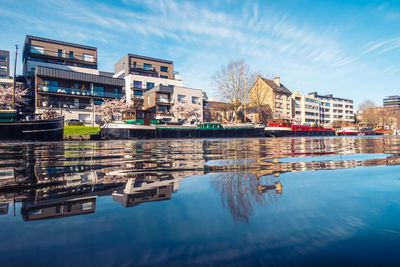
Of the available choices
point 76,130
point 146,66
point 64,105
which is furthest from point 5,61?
point 76,130

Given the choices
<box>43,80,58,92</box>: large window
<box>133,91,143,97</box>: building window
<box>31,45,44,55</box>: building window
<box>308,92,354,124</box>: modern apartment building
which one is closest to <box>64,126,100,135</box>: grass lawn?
<box>43,80,58,92</box>: large window

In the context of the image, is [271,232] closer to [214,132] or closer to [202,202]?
[202,202]

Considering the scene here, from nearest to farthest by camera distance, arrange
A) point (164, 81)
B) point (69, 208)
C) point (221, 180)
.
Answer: point (69, 208)
point (221, 180)
point (164, 81)

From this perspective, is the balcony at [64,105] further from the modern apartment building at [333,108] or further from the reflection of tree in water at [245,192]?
the modern apartment building at [333,108]

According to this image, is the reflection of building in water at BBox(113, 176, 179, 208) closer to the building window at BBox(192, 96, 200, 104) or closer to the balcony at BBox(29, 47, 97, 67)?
the building window at BBox(192, 96, 200, 104)

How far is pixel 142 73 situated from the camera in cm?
4431

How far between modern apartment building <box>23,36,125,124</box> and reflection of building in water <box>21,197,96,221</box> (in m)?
28.6

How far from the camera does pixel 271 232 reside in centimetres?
83

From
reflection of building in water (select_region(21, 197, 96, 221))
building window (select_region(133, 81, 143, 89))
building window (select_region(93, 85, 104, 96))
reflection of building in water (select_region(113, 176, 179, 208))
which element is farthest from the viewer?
building window (select_region(133, 81, 143, 89))

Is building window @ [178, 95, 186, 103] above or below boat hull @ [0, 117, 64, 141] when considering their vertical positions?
above

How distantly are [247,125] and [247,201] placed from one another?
26.6 m

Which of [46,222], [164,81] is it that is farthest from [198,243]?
[164,81]

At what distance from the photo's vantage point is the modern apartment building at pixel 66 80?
28.7 metres

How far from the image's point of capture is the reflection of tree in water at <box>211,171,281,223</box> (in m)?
1.08
